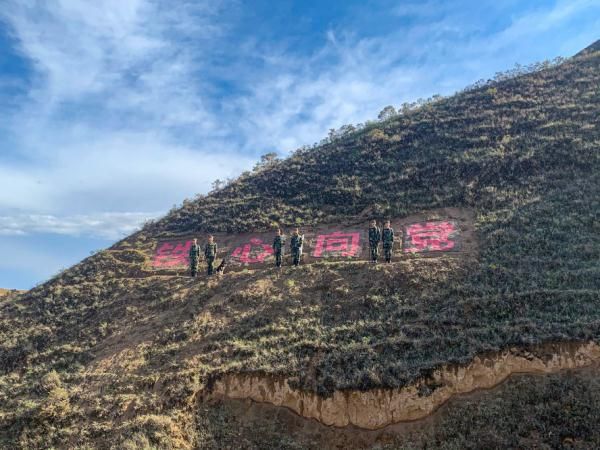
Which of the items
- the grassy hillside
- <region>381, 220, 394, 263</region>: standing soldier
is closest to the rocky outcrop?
the grassy hillside

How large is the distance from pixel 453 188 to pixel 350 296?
912 centimetres

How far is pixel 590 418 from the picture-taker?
871 centimetres

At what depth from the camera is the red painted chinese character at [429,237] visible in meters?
16.5

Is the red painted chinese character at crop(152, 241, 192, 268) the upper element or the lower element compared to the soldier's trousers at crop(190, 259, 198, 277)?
upper

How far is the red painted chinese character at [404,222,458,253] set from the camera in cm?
1653

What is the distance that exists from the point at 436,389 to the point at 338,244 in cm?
929

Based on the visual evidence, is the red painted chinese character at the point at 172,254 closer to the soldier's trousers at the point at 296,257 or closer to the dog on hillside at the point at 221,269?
the dog on hillside at the point at 221,269

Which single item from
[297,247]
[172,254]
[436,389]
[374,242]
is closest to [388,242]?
[374,242]

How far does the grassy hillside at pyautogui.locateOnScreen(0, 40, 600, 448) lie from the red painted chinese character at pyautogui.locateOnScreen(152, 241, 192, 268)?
692mm

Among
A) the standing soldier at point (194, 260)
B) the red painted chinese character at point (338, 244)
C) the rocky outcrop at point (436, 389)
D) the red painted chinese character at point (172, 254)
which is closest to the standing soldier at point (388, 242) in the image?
the red painted chinese character at point (338, 244)

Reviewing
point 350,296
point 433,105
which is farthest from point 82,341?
point 433,105

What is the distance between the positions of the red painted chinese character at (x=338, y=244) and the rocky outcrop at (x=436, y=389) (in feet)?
26.0

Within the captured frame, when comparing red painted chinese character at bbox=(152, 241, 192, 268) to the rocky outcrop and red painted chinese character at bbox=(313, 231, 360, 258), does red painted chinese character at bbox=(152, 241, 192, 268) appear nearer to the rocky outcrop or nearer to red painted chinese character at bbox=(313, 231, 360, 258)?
red painted chinese character at bbox=(313, 231, 360, 258)

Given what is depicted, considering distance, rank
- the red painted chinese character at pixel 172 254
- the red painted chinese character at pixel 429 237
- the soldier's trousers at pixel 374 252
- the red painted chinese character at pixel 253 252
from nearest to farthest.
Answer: the soldier's trousers at pixel 374 252 < the red painted chinese character at pixel 429 237 < the red painted chinese character at pixel 253 252 < the red painted chinese character at pixel 172 254
